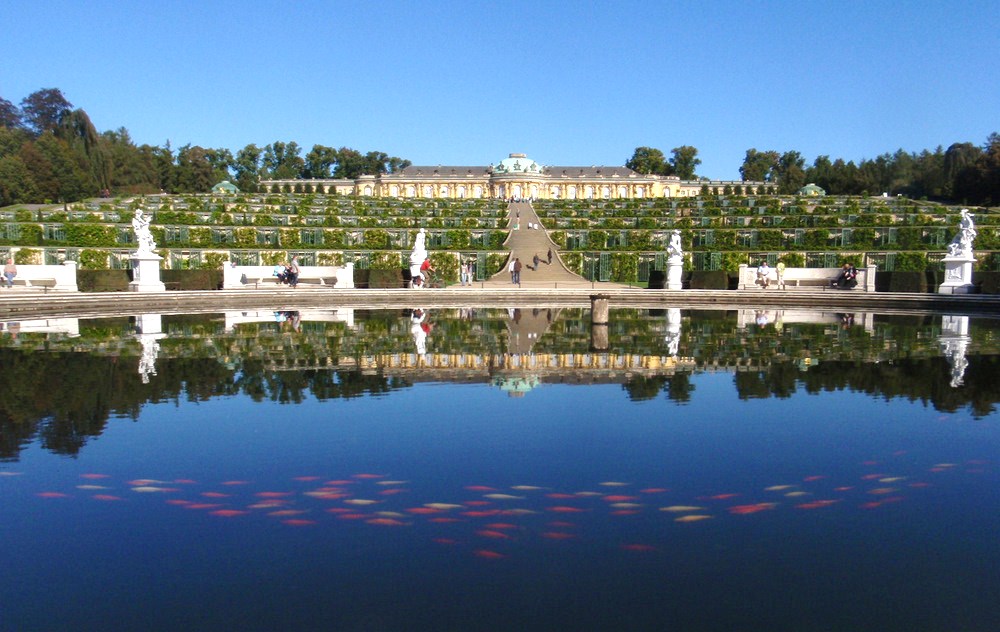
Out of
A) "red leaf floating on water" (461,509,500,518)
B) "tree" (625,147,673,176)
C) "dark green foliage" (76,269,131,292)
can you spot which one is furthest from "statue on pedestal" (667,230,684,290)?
"tree" (625,147,673,176)

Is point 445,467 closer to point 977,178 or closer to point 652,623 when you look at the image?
point 652,623

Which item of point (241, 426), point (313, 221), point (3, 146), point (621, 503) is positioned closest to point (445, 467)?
point (621, 503)

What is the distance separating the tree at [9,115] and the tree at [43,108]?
1.01 m

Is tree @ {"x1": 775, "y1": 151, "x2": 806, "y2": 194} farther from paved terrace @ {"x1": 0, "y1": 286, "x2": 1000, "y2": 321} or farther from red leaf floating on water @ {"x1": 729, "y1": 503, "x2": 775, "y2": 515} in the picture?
red leaf floating on water @ {"x1": 729, "y1": 503, "x2": 775, "y2": 515}

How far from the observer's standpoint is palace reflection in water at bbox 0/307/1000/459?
11.1 m

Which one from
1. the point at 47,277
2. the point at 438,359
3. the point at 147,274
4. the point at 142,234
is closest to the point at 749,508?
the point at 438,359

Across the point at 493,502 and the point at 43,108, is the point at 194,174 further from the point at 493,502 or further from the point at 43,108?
the point at 493,502

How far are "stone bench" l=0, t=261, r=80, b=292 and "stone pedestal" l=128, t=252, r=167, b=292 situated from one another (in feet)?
6.81

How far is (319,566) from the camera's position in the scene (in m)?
5.54

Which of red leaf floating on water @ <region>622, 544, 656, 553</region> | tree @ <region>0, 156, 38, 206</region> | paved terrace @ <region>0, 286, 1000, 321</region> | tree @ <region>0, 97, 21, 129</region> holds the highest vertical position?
tree @ <region>0, 97, 21, 129</region>

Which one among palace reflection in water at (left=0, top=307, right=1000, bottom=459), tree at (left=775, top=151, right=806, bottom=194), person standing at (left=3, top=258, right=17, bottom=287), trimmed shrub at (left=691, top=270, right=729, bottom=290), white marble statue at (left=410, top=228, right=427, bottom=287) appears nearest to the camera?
palace reflection in water at (left=0, top=307, right=1000, bottom=459)

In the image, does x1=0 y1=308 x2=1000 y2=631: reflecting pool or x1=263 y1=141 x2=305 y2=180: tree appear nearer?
x1=0 y1=308 x2=1000 y2=631: reflecting pool

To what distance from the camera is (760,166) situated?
13725 centimetres

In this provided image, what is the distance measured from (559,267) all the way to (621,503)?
122 ft
